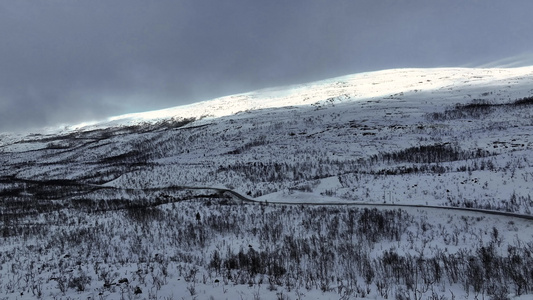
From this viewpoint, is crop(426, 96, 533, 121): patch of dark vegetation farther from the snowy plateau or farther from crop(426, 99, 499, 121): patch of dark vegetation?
the snowy plateau

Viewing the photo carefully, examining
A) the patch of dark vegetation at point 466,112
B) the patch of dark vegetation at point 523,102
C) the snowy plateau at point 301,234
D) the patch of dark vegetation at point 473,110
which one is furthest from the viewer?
the patch of dark vegetation at point 523,102

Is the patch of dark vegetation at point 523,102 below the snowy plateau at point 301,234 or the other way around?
the other way around

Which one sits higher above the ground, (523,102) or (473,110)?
(523,102)

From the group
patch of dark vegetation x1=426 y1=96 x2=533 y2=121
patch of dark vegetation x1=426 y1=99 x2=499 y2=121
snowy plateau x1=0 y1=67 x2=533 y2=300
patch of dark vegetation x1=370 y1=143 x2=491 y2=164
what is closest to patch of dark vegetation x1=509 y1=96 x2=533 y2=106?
patch of dark vegetation x1=426 y1=96 x2=533 y2=121

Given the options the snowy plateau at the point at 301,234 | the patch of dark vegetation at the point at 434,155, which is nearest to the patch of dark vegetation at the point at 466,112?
the snowy plateau at the point at 301,234

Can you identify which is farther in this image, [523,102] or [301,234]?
[523,102]

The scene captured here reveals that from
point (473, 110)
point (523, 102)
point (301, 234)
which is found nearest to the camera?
point (301, 234)

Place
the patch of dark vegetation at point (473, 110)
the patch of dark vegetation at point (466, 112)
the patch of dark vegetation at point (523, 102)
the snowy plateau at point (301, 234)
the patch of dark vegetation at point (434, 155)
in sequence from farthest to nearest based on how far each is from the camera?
the patch of dark vegetation at point (523, 102), the patch of dark vegetation at point (466, 112), the patch of dark vegetation at point (473, 110), the patch of dark vegetation at point (434, 155), the snowy plateau at point (301, 234)

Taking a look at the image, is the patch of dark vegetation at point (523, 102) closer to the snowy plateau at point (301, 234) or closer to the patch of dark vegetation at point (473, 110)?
the patch of dark vegetation at point (473, 110)

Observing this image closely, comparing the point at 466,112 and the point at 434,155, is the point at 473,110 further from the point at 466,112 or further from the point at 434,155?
the point at 434,155

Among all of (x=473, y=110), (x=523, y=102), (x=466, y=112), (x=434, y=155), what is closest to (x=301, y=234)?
(x=434, y=155)

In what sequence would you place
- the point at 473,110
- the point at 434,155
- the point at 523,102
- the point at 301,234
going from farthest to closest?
the point at 473,110
the point at 523,102
the point at 434,155
the point at 301,234

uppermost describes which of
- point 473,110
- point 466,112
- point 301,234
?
point 473,110

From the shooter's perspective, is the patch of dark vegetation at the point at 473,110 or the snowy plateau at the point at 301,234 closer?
the snowy plateau at the point at 301,234
